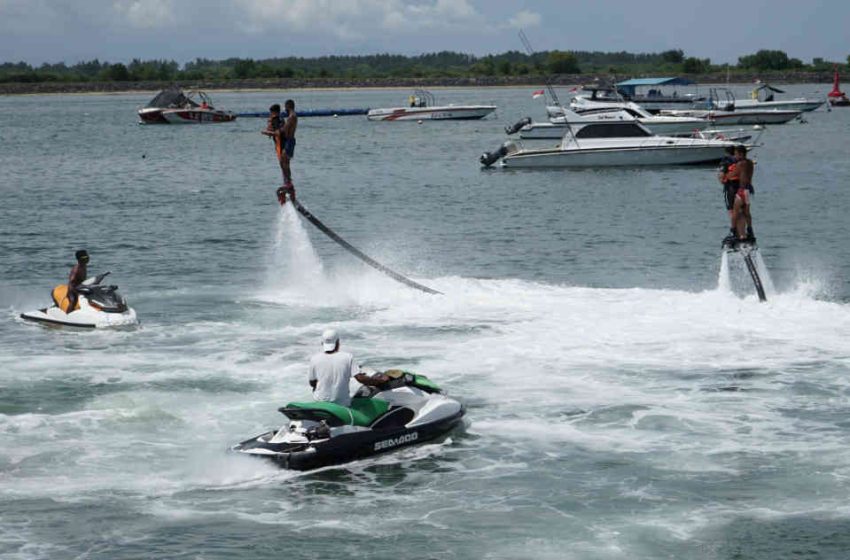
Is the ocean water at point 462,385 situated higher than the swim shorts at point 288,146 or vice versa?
the swim shorts at point 288,146

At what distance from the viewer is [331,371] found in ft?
59.2

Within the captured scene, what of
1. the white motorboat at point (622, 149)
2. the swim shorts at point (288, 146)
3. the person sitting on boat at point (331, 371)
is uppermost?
the swim shorts at point (288, 146)

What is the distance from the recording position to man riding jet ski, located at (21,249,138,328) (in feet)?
88.6

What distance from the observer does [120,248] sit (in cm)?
4172

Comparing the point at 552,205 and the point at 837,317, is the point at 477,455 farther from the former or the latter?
the point at 552,205

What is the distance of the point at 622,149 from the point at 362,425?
43667 mm

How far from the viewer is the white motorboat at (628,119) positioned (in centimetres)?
6291

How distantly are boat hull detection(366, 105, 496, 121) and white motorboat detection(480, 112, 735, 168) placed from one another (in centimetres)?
5728

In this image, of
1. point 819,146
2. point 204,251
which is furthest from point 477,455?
point 819,146

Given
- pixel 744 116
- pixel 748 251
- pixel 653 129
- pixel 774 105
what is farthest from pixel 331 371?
pixel 774 105

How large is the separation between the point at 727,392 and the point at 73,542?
11104mm

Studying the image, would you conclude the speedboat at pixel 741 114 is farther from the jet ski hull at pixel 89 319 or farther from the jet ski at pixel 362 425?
the jet ski at pixel 362 425

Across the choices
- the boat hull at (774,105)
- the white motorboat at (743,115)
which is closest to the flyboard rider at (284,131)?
the white motorboat at (743,115)

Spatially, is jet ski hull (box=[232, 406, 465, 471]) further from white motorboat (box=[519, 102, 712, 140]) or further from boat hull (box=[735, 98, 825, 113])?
boat hull (box=[735, 98, 825, 113])
